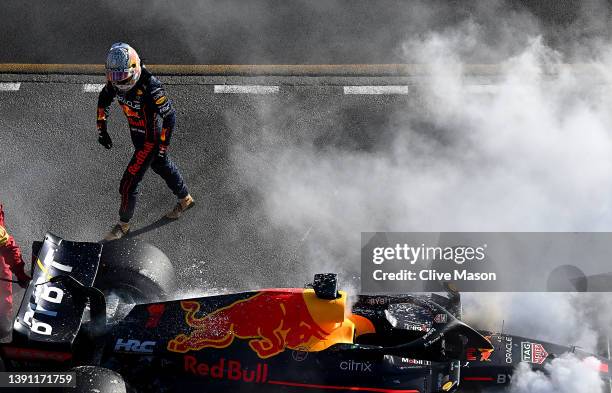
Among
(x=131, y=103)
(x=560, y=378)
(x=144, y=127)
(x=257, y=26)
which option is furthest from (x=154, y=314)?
(x=257, y=26)

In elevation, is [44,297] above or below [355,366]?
above

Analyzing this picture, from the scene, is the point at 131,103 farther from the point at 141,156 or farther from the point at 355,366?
the point at 355,366

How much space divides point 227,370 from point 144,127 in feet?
9.48

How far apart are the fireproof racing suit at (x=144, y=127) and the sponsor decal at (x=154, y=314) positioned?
1962 millimetres

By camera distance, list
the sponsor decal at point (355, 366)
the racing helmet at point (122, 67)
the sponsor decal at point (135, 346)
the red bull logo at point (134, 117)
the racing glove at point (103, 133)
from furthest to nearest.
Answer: the racing glove at point (103, 133), the red bull logo at point (134, 117), the racing helmet at point (122, 67), the sponsor decal at point (135, 346), the sponsor decal at point (355, 366)

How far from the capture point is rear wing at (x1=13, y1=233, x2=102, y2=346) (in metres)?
6.03

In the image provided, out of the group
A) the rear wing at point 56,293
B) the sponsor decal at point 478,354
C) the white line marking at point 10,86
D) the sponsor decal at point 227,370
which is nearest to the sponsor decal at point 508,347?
the sponsor decal at point 478,354

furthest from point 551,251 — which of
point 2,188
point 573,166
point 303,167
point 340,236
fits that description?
point 2,188

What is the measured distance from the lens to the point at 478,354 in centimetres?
638

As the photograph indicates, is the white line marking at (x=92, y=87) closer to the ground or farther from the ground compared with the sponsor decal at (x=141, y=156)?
farther from the ground

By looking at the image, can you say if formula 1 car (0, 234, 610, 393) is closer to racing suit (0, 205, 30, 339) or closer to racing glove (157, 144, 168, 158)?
racing suit (0, 205, 30, 339)

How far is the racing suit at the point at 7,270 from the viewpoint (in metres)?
6.75

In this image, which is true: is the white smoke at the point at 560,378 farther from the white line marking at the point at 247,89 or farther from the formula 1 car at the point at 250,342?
the white line marking at the point at 247,89

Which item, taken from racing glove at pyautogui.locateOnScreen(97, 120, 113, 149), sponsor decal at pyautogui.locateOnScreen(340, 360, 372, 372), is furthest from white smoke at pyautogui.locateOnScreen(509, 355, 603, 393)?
racing glove at pyautogui.locateOnScreen(97, 120, 113, 149)
